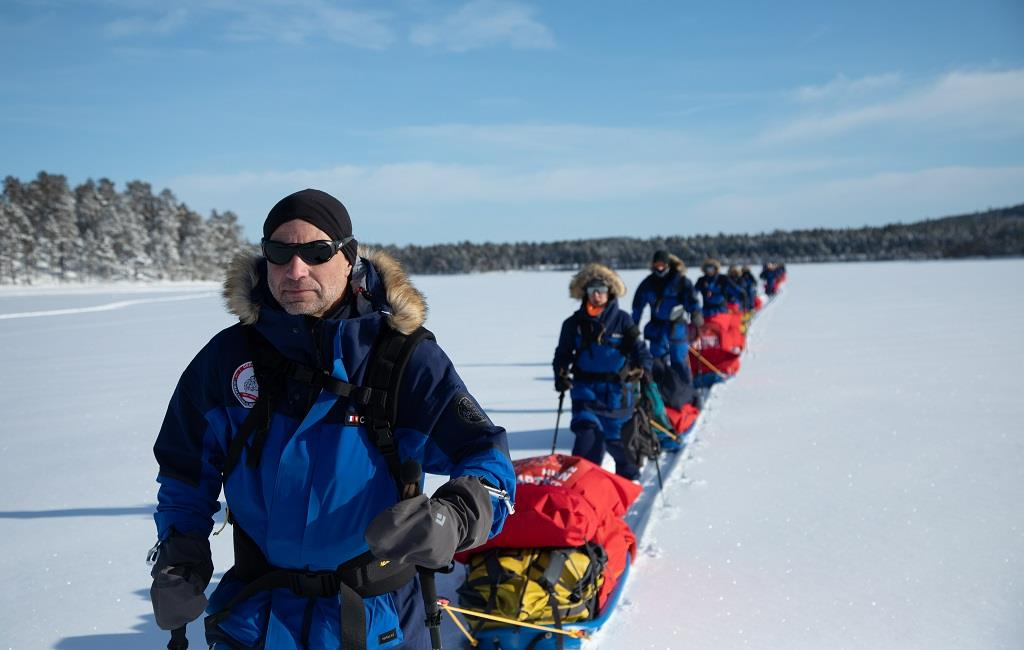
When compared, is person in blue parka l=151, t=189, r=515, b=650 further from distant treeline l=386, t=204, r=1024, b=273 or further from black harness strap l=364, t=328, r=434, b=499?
distant treeline l=386, t=204, r=1024, b=273

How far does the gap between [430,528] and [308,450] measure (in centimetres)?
41

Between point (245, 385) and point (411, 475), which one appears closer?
point (411, 475)

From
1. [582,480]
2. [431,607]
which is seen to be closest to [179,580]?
[431,607]

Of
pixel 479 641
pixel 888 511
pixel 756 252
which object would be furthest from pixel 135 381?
pixel 756 252

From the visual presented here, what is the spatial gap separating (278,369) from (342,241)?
38 centimetres

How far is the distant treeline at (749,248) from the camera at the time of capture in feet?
314

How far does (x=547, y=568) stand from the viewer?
3271 millimetres

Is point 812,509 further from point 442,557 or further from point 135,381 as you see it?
point 135,381

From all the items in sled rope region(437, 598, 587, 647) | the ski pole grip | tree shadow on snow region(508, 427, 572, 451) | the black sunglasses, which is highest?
the black sunglasses

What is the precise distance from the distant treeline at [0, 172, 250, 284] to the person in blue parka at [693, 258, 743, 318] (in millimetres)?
46654

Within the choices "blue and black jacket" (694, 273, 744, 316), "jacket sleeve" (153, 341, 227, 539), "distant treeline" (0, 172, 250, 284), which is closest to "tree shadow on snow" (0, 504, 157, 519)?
"jacket sleeve" (153, 341, 227, 539)

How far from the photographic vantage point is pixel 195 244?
7600 cm

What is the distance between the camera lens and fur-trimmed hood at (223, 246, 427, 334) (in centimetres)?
186

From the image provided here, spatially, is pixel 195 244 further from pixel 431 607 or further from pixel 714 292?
pixel 431 607
